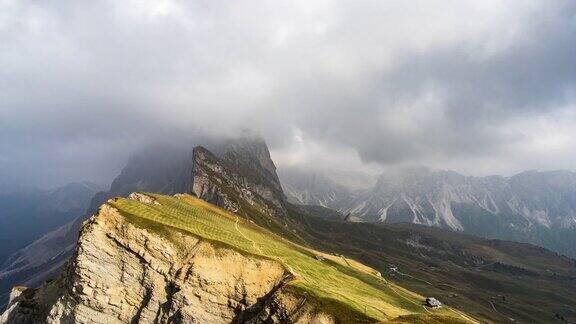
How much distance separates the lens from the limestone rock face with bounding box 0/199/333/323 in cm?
7725

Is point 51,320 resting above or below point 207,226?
below

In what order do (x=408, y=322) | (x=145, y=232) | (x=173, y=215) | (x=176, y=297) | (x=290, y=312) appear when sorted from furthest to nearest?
(x=173, y=215) → (x=145, y=232) → (x=176, y=297) → (x=290, y=312) → (x=408, y=322)

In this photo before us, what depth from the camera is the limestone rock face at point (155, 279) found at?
77250mm

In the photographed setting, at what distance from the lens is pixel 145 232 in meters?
82.3

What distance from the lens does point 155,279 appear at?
262ft

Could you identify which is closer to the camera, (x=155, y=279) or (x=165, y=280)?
(x=155, y=279)

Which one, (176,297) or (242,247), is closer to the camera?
(176,297)

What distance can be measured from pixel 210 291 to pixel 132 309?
46.7ft

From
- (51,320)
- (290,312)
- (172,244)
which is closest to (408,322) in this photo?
(290,312)

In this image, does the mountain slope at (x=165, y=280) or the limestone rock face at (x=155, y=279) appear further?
the limestone rock face at (x=155, y=279)

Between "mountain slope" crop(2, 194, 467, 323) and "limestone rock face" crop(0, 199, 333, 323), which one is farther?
"limestone rock face" crop(0, 199, 333, 323)

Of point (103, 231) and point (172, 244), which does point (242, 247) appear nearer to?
point (172, 244)

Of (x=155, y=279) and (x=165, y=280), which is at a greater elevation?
(x=165, y=280)

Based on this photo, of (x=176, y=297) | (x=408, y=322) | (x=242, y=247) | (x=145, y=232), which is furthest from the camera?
(x=242, y=247)
